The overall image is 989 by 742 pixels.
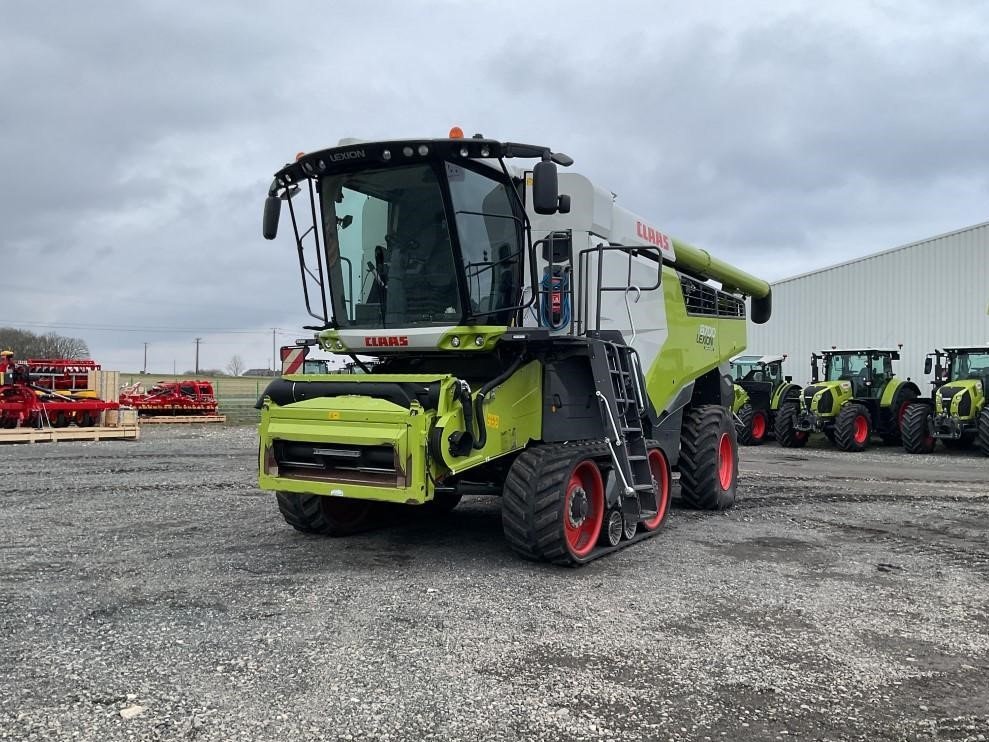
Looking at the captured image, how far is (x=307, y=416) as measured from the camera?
6367 millimetres

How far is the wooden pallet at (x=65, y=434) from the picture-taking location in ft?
61.1

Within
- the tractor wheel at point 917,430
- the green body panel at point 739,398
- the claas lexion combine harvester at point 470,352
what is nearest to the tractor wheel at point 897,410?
the tractor wheel at point 917,430

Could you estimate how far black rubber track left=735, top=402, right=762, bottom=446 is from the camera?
2088cm

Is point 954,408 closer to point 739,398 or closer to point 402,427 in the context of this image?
point 739,398

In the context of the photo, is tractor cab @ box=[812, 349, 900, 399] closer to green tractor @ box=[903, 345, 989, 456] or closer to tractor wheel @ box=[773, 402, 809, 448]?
green tractor @ box=[903, 345, 989, 456]

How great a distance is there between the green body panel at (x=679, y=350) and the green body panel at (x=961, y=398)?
10.1m

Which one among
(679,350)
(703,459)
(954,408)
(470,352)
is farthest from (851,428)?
(470,352)

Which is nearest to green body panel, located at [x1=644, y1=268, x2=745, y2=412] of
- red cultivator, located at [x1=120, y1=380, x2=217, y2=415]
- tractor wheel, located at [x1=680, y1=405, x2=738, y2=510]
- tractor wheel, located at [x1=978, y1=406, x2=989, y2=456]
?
tractor wheel, located at [x1=680, y1=405, x2=738, y2=510]

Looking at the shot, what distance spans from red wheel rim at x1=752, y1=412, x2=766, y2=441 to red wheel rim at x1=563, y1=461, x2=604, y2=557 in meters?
15.8

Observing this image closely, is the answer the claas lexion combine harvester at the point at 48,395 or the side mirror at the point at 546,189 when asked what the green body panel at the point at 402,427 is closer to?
the side mirror at the point at 546,189

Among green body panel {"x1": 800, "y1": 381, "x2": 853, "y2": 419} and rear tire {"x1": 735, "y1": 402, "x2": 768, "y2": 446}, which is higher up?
green body panel {"x1": 800, "y1": 381, "x2": 853, "y2": 419}

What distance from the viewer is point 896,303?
26266 millimetres

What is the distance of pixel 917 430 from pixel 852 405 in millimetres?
1492

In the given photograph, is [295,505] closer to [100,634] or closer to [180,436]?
[100,634]
